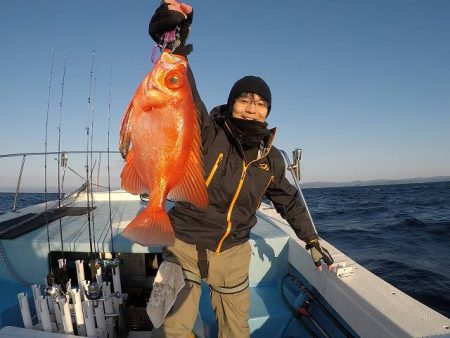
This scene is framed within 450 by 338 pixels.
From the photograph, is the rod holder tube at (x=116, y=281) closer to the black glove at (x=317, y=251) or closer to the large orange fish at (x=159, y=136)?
the large orange fish at (x=159, y=136)

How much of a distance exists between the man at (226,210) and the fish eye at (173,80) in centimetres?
42

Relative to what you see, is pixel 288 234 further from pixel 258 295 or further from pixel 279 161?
pixel 279 161

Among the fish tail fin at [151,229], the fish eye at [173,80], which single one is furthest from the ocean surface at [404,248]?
the fish eye at [173,80]

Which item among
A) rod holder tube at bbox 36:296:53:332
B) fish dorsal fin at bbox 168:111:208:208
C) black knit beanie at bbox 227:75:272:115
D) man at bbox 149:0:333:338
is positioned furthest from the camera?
rod holder tube at bbox 36:296:53:332

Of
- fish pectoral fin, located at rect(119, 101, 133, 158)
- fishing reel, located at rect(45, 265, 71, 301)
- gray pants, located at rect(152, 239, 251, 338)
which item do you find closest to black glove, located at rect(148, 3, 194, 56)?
fish pectoral fin, located at rect(119, 101, 133, 158)

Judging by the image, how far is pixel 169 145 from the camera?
1518mm

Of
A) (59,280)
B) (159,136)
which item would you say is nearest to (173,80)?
(159,136)

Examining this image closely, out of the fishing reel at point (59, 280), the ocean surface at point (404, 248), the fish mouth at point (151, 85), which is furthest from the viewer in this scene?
the ocean surface at point (404, 248)

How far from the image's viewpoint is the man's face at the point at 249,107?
7.44ft

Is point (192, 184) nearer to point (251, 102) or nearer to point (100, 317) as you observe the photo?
point (251, 102)

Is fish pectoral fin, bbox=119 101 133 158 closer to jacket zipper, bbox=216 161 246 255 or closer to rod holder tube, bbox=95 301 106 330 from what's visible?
jacket zipper, bbox=216 161 246 255

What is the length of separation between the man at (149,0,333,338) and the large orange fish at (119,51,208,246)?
410mm

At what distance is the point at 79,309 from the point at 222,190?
1.48m

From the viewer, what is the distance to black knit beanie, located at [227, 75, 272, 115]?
2227mm
